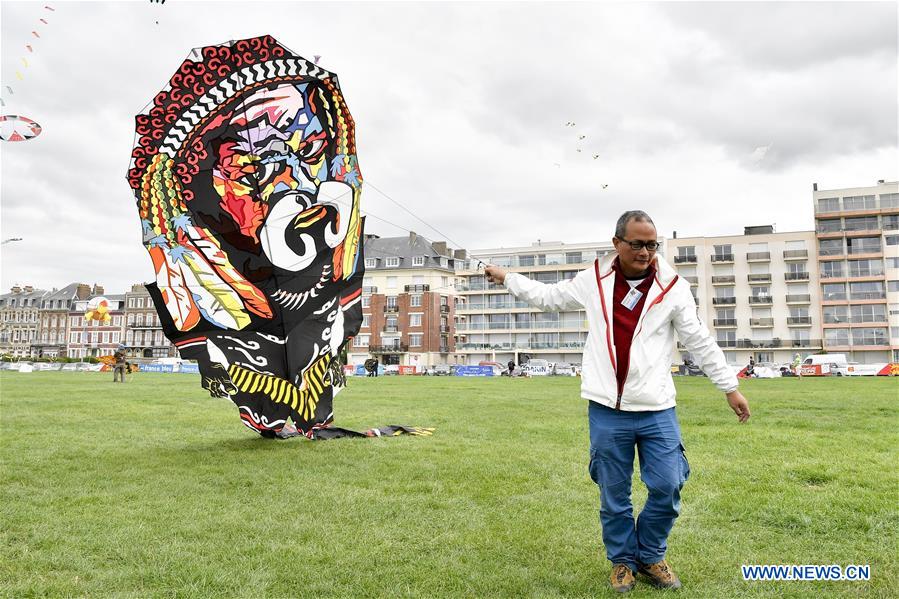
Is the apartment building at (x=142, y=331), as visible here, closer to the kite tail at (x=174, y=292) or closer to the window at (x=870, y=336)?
the window at (x=870, y=336)

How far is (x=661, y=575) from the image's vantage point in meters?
4.64

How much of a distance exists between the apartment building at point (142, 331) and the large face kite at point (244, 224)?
422 ft

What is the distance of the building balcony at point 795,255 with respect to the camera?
3369 inches

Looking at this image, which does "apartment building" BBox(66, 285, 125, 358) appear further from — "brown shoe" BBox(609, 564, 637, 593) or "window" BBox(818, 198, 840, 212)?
"brown shoe" BBox(609, 564, 637, 593)

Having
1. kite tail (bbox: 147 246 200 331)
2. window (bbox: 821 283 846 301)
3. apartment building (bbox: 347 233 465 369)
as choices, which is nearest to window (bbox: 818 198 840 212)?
window (bbox: 821 283 846 301)

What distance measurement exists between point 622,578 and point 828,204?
95.2m

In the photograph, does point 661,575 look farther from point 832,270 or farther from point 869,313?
point 832,270

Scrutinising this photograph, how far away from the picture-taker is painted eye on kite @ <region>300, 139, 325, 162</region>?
10.7 meters

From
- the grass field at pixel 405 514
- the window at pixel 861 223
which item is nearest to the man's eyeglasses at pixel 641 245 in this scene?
the grass field at pixel 405 514

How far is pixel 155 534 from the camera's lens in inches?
227

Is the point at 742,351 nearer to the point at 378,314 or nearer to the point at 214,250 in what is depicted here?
the point at 378,314

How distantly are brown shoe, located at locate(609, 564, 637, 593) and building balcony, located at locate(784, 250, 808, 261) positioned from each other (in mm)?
92901

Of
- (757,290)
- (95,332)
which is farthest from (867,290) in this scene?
(95,332)

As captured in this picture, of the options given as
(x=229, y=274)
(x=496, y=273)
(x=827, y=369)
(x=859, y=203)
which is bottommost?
(x=827, y=369)
